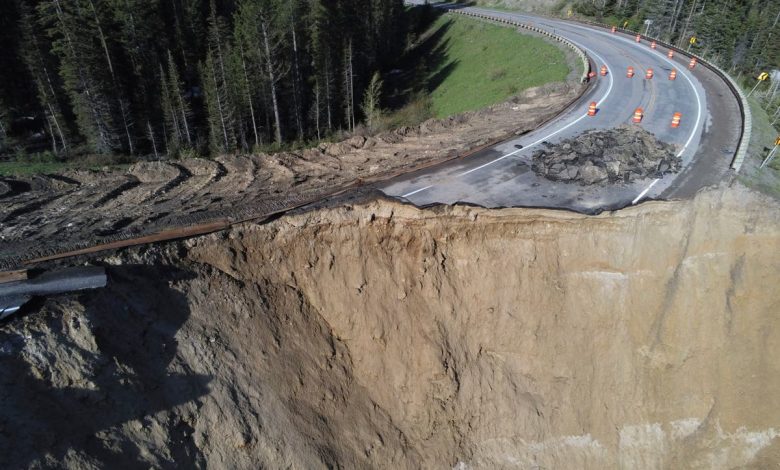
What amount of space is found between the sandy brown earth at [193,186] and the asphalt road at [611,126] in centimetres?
118

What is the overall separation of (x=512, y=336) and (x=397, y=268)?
4.01 m

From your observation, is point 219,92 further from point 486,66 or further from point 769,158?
point 769,158

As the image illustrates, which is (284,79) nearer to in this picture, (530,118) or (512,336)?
(530,118)

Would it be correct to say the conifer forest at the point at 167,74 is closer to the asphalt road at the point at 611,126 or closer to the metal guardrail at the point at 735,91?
the metal guardrail at the point at 735,91

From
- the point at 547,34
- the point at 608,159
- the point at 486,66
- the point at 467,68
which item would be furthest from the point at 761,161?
the point at 467,68

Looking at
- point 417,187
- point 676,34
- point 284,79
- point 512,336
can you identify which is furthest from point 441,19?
point 512,336

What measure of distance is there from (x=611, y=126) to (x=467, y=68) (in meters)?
23.4

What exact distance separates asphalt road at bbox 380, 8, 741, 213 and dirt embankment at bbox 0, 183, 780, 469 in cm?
114

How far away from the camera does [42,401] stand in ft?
31.5

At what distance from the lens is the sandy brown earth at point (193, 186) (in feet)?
44.5

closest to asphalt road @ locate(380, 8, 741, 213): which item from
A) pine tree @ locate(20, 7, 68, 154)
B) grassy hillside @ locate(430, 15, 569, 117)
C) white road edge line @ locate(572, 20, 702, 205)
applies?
white road edge line @ locate(572, 20, 702, 205)

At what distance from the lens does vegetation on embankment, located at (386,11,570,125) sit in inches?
1243

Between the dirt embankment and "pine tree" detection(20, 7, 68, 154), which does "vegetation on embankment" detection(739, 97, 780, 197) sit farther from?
"pine tree" detection(20, 7, 68, 154)

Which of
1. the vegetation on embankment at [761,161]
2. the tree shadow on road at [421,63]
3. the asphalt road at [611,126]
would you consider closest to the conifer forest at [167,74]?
the tree shadow on road at [421,63]
